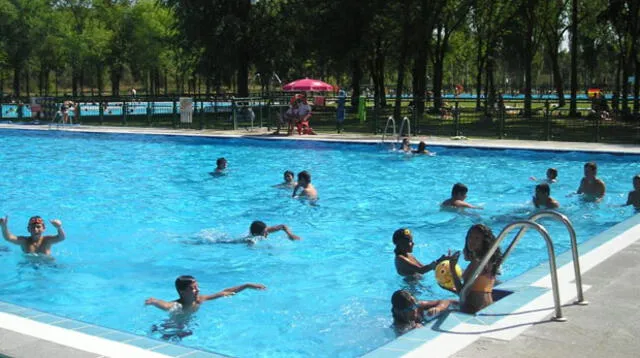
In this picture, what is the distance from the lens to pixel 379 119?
28141mm

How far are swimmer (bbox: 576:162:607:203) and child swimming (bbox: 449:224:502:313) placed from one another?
770cm

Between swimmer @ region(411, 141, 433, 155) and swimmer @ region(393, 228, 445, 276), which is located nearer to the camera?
swimmer @ region(393, 228, 445, 276)

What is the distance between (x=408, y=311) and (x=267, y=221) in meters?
6.83

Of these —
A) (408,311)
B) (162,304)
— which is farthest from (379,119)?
(408,311)

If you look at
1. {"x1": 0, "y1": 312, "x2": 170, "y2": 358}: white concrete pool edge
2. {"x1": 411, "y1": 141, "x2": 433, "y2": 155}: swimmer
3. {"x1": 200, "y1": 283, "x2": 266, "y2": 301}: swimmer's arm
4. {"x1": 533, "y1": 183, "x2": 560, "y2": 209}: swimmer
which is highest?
{"x1": 411, "y1": 141, "x2": 433, "y2": 155}: swimmer

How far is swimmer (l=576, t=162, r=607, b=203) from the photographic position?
13945 mm

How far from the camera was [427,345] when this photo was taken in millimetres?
5211

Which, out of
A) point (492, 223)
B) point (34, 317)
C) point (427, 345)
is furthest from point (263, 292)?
point (492, 223)

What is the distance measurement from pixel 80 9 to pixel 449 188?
5690 cm

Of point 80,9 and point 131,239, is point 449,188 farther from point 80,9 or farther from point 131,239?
point 80,9

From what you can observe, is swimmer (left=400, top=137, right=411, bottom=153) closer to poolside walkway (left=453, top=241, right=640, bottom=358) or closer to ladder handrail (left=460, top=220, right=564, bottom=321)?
poolside walkway (left=453, top=241, right=640, bottom=358)

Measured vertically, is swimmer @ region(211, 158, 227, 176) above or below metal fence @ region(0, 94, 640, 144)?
below

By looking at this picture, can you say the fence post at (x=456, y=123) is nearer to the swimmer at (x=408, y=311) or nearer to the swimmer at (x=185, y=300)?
the swimmer at (x=185, y=300)

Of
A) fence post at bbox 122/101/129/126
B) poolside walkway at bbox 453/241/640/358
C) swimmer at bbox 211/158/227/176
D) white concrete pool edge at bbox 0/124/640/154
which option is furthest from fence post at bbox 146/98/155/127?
poolside walkway at bbox 453/241/640/358
